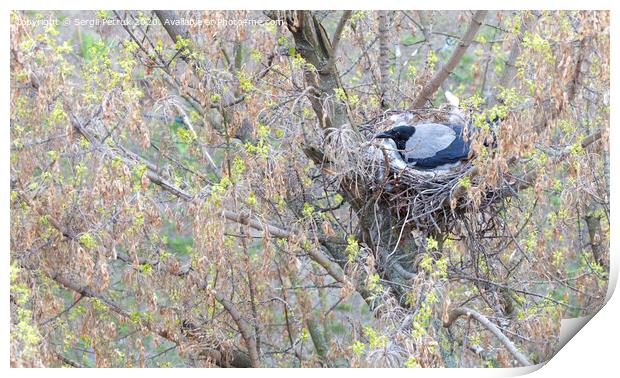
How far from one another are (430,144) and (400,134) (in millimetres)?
209

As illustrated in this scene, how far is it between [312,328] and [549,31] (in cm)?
364

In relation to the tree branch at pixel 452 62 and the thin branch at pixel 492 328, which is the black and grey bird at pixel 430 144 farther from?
the thin branch at pixel 492 328

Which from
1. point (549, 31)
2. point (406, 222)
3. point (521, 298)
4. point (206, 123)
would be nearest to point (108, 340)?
point (206, 123)

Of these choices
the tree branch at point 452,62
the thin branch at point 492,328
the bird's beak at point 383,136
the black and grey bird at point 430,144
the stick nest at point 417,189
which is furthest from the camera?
the black and grey bird at point 430,144

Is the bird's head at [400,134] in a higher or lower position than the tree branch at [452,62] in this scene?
lower

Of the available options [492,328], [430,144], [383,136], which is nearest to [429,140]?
[430,144]

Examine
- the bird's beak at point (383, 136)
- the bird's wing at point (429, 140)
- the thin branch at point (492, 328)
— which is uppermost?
the bird's beak at point (383, 136)

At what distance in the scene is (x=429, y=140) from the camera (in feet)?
21.0

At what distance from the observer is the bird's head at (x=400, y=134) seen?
250 inches

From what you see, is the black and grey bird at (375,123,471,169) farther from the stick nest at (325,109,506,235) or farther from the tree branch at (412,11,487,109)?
the tree branch at (412,11,487,109)

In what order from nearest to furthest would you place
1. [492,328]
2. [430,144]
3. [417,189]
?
1. [492,328]
2. [417,189]
3. [430,144]

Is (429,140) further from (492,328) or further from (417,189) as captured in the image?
(492,328)

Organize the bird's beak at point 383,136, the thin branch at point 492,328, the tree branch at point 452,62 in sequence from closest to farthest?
1. the thin branch at point 492,328
2. the tree branch at point 452,62
3. the bird's beak at point 383,136

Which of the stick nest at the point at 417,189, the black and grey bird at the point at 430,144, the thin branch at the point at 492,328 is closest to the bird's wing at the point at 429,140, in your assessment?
the black and grey bird at the point at 430,144
